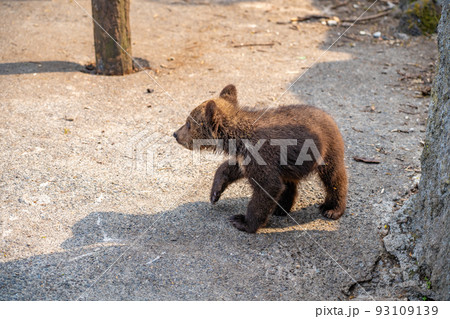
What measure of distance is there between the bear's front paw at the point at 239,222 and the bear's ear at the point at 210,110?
113 centimetres

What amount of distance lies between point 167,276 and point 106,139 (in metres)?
3.02

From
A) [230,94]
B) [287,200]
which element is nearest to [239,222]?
[287,200]

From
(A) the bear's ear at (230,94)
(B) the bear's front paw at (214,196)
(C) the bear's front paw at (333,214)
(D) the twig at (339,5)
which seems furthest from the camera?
(D) the twig at (339,5)

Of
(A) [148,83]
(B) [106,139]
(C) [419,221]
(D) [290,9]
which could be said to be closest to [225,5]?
(D) [290,9]

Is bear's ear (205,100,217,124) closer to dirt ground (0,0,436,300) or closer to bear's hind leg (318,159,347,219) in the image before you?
dirt ground (0,0,436,300)

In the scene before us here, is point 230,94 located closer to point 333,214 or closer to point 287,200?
point 287,200

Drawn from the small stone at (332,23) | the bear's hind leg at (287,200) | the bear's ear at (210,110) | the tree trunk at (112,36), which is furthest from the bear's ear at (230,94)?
the small stone at (332,23)

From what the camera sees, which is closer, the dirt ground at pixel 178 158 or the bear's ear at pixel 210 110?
the dirt ground at pixel 178 158

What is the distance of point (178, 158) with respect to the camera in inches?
261

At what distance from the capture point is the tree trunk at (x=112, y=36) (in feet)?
27.1

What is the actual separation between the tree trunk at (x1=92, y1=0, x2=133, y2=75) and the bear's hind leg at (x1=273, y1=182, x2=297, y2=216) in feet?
14.8

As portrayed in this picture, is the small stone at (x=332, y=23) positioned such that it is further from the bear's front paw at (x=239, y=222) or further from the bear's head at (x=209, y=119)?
the bear's front paw at (x=239, y=222)

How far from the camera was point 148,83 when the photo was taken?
338 inches
